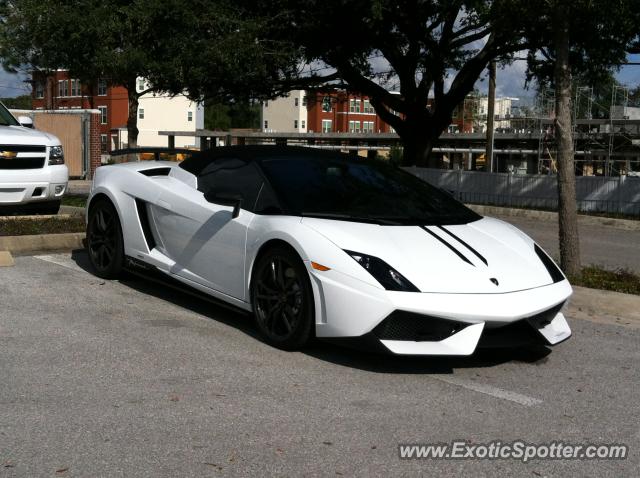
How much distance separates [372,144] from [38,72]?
44246mm

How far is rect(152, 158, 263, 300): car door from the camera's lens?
6043 mm

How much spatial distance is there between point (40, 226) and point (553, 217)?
12.7 m

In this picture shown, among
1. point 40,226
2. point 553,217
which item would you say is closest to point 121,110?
point 553,217

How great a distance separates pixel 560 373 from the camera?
5.41m

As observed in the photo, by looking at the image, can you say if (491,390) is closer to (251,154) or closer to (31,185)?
(251,154)

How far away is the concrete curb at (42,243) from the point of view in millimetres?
8953

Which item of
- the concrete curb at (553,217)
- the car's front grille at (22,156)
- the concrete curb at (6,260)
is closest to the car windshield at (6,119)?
the car's front grille at (22,156)

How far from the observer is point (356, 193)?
242 inches

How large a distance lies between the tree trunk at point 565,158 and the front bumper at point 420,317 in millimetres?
3736

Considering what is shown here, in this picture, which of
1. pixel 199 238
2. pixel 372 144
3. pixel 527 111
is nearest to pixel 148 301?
pixel 199 238

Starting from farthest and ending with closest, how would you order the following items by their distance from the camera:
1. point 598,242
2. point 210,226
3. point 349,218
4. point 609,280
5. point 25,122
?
point 598,242, point 25,122, point 609,280, point 210,226, point 349,218

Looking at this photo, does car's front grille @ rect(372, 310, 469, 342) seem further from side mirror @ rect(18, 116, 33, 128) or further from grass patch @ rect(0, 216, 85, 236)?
side mirror @ rect(18, 116, 33, 128)

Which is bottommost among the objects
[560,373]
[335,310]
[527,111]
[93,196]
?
[560,373]

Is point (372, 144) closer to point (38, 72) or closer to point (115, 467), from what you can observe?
point (38, 72)
